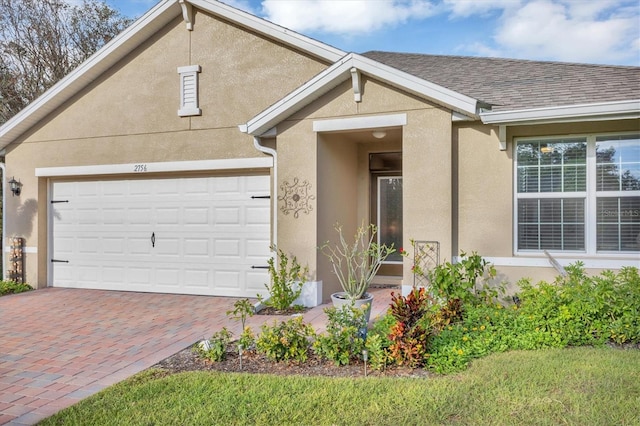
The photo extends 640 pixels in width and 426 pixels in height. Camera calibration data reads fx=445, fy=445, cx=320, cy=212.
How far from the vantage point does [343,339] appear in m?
4.59

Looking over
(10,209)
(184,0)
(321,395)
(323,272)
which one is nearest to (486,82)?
(323,272)

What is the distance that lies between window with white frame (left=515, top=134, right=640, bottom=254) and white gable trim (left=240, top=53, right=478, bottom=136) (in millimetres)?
1304

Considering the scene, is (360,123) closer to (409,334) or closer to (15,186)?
(409,334)

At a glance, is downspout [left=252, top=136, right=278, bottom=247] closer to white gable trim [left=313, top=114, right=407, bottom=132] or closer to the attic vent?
white gable trim [left=313, top=114, right=407, bottom=132]

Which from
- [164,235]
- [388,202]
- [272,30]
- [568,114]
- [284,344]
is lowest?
[284,344]

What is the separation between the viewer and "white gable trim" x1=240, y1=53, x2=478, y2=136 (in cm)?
645

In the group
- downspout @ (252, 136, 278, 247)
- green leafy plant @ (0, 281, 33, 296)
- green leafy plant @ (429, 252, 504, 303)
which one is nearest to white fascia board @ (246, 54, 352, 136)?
downspout @ (252, 136, 278, 247)

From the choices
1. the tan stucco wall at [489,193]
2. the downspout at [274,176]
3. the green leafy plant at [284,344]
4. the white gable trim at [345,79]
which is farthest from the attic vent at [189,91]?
the green leafy plant at [284,344]

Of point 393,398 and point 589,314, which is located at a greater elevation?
point 589,314

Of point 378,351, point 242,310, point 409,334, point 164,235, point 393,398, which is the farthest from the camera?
point 164,235

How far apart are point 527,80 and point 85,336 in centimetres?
813

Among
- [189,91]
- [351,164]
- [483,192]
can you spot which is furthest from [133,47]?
[483,192]

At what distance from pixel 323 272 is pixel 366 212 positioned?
205 centimetres

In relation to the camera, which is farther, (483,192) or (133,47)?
(133,47)
